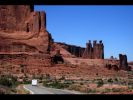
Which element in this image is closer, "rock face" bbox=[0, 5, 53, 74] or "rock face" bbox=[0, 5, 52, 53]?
"rock face" bbox=[0, 5, 53, 74]

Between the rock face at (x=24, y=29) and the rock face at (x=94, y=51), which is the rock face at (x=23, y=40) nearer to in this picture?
the rock face at (x=24, y=29)

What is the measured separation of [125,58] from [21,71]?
55.9m

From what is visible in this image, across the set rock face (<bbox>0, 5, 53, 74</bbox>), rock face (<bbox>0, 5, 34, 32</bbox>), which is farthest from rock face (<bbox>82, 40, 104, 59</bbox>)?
rock face (<bbox>0, 5, 34, 32</bbox>)

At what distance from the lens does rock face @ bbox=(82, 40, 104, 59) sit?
128 m

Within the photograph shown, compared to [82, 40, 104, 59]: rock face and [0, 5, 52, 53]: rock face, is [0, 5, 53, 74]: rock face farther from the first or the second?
[82, 40, 104, 59]: rock face

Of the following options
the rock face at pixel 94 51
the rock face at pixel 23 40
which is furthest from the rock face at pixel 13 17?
the rock face at pixel 94 51

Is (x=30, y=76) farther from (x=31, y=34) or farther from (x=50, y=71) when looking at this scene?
(x=31, y=34)

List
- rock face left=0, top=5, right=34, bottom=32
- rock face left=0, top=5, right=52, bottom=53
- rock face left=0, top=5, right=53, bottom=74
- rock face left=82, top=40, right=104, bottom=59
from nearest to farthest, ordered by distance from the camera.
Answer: rock face left=0, top=5, right=53, bottom=74 → rock face left=0, top=5, right=52, bottom=53 → rock face left=0, top=5, right=34, bottom=32 → rock face left=82, top=40, right=104, bottom=59

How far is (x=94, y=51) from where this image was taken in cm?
13012

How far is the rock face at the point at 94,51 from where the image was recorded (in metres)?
128

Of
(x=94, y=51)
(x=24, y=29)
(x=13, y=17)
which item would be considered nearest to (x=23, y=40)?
(x=24, y=29)

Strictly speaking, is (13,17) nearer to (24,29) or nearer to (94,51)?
(24,29)

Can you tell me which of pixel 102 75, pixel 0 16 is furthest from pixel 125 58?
pixel 0 16

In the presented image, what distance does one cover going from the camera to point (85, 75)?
7675 cm
